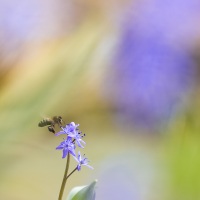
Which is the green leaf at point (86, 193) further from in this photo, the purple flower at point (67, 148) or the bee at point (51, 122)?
the bee at point (51, 122)

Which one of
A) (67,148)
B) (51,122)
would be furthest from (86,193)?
(51,122)

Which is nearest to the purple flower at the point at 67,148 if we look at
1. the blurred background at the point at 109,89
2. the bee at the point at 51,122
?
the bee at the point at 51,122

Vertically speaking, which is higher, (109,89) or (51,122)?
(109,89)

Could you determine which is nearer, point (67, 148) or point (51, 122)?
point (67, 148)

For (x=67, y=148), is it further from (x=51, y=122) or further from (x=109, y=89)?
(x=109, y=89)

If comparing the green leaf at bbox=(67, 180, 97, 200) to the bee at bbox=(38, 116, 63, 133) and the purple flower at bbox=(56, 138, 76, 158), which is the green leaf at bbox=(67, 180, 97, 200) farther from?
the bee at bbox=(38, 116, 63, 133)

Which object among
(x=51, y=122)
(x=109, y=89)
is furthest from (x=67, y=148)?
(x=109, y=89)

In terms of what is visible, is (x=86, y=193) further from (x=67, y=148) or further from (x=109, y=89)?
(x=109, y=89)

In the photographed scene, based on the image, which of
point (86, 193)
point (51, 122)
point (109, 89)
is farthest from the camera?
point (109, 89)

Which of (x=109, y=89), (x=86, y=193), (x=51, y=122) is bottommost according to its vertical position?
(x=86, y=193)

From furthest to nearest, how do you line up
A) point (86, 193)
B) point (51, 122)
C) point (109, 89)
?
point (109, 89) < point (51, 122) < point (86, 193)
